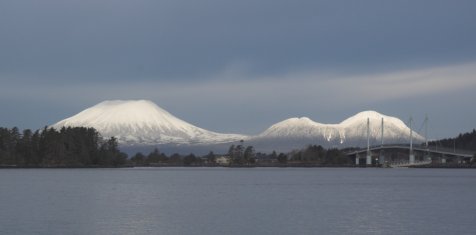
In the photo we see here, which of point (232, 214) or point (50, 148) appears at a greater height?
point (50, 148)

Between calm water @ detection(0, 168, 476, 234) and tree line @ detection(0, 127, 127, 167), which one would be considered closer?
calm water @ detection(0, 168, 476, 234)

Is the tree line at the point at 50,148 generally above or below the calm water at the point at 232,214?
above

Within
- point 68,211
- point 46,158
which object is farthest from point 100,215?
point 46,158

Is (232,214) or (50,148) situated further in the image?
(50,148)

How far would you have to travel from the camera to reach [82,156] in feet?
488

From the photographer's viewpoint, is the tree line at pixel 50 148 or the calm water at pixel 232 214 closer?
the calm water at pixel 232 214

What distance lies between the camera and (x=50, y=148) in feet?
464

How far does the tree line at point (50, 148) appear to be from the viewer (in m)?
141

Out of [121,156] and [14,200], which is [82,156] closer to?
[121,156]

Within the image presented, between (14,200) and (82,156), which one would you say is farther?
(82,156)

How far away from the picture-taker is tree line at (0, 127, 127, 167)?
140875 millimetres

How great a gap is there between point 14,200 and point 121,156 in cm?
12023

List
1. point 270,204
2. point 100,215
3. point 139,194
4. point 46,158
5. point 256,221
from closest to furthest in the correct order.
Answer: point 256,221 < point 100,215 < point 270,204 < point 139,194 < point 46,158

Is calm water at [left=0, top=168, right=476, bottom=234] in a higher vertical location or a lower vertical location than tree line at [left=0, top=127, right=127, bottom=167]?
lower
